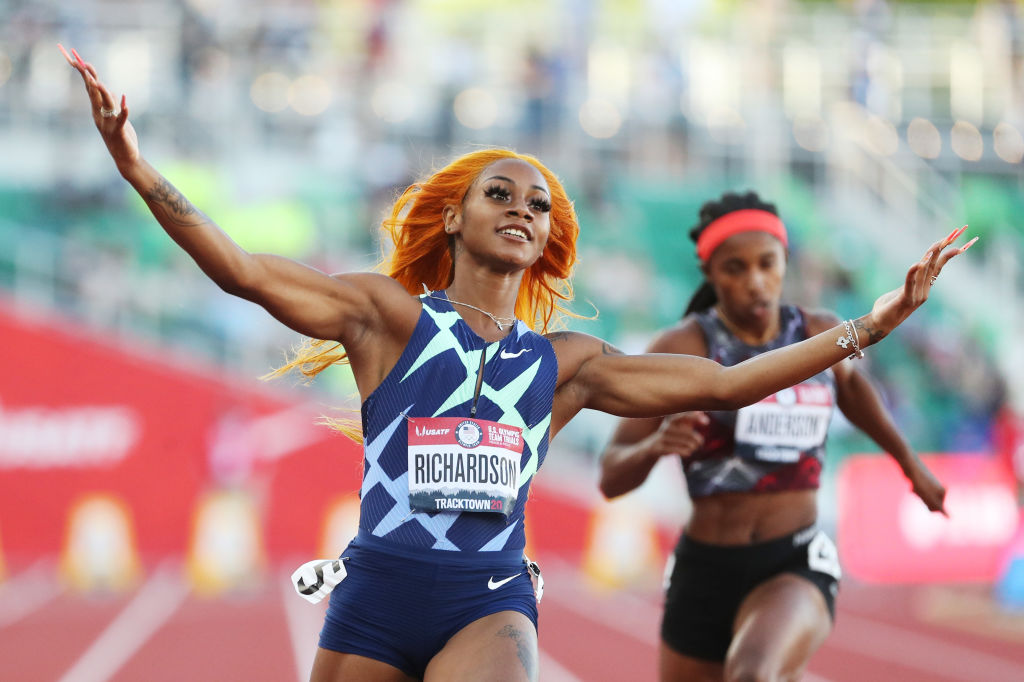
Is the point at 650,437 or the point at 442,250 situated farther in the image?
the point at 650,437

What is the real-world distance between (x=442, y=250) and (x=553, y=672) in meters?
5.08

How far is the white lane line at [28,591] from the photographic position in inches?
394

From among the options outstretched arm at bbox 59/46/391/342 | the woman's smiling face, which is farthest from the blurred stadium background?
outstretched arm at bbox 59/46/391/342

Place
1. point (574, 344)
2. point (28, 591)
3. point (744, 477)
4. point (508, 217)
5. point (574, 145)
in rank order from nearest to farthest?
point (508, 217) < point (574, 344) < point (744, 477) < point (28, 591) < point (574, 145)

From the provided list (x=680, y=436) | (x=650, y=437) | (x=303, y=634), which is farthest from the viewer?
(x=303, y=634)

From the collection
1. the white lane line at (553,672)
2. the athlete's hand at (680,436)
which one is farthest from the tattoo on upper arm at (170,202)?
the white lane line at (553,672)

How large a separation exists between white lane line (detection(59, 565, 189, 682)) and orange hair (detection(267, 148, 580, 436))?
5110mm

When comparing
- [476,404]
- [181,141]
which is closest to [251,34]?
[181,141]

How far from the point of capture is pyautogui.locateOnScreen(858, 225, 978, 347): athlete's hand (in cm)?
278

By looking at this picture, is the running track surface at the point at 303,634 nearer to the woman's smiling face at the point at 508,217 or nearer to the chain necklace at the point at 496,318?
the chain necklace at the point at 496,318

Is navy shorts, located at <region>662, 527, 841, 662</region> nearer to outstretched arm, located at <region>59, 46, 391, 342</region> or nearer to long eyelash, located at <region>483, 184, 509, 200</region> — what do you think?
long eyelash, located at <region>483, 184, 509, 200</region>

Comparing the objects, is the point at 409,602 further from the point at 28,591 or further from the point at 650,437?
the point at 28,591

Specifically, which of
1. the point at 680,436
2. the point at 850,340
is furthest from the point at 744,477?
the point at 850,340

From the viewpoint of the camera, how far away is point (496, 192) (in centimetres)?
310
